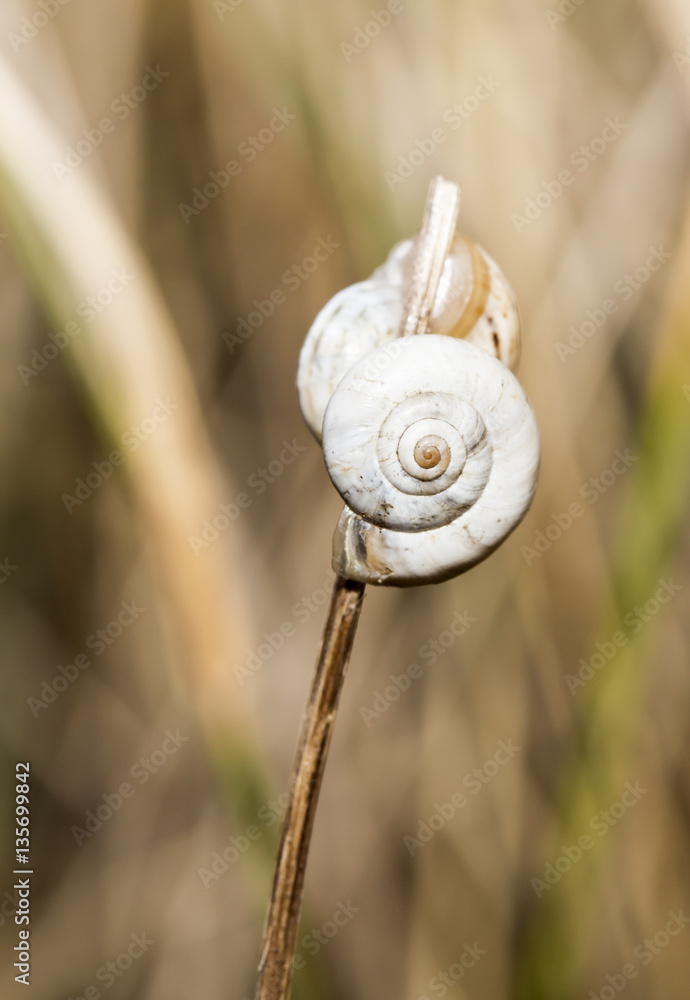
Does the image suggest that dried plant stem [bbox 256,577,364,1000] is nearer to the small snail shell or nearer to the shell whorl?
the shell whorl

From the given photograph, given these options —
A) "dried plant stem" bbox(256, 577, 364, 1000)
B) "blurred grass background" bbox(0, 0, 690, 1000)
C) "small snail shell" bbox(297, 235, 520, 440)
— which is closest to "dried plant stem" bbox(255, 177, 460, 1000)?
"dried plant stem" bbox(256, 577, 364, 1000)

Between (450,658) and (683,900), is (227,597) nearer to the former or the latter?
(450,658)

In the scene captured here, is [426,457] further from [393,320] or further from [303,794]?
[303,794]

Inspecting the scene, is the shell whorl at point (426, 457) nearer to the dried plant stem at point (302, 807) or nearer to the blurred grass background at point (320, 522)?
the dried plant stem at point (302, 807)

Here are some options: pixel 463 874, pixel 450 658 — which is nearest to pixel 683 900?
pixel 463 874

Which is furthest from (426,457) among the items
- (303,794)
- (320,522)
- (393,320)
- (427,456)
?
(320,522)

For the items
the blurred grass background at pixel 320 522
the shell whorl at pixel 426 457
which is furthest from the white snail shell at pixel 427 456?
the blurred grass background at pixel 320 522
